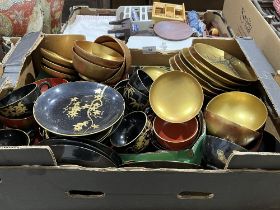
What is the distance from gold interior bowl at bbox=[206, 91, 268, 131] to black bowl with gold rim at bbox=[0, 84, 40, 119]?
0.45 meters

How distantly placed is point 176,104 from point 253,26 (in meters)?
0.50

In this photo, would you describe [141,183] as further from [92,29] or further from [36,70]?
[92,29]

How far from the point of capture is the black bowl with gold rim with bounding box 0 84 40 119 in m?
0.82

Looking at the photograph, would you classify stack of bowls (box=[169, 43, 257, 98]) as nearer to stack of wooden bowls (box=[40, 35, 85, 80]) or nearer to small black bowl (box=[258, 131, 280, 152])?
small black bowl (box=[258, 131, 280, 152])

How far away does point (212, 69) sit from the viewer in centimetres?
92

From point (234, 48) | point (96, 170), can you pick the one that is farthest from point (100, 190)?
point (234, 48)

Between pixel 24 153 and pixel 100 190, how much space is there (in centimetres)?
18

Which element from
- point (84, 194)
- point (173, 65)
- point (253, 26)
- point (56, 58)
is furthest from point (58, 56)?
point (253, 26)

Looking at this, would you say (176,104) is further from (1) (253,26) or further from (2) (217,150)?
(1) (253,26)

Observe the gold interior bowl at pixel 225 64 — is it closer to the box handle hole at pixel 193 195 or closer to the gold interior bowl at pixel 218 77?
the gold interior bowl at pixel 218 77

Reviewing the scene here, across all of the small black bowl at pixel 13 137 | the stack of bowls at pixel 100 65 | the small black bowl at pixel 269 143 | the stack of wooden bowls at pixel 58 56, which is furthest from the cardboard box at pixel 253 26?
the small black bowl at pixel 13 137

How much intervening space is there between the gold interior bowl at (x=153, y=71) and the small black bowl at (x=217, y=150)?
1.03ft

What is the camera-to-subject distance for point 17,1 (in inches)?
47.1

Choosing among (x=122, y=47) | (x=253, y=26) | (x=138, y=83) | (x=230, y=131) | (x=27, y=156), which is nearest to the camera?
(x=27, y=156)
